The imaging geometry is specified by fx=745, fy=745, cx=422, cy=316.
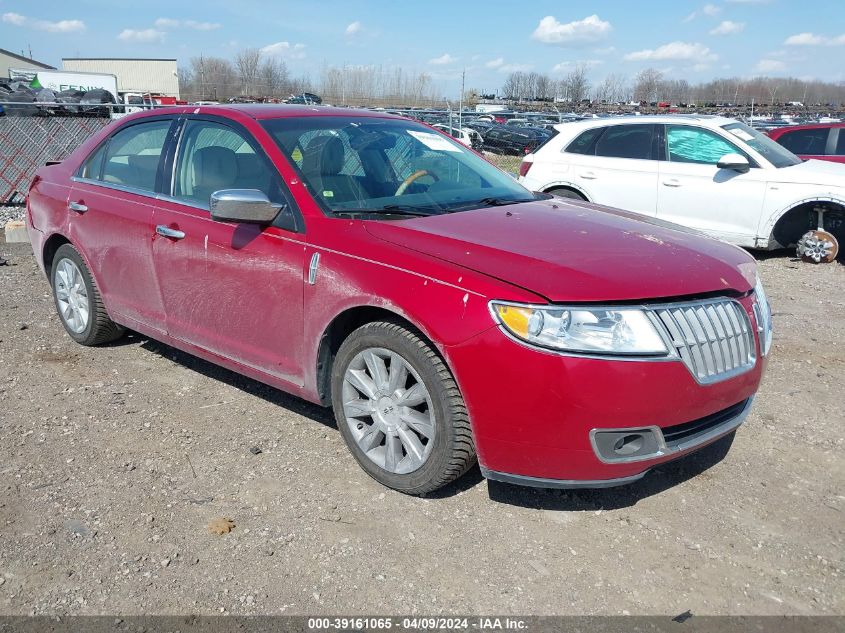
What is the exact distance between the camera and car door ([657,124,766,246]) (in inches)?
328

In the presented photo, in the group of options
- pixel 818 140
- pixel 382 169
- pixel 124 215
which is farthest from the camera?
pixel 818 140

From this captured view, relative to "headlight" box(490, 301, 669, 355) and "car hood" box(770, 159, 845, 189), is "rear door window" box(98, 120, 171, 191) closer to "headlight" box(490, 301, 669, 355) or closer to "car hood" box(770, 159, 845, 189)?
"headlight" box(490, 301, 669, 355)

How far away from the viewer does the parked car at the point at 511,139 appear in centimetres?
2492

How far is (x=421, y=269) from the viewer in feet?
10.1

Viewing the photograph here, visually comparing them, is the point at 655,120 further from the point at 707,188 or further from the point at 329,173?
the point at 329,173

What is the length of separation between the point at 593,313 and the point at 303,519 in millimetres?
1512

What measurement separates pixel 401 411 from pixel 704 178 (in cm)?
649

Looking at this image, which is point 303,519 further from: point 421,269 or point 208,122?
point 208,122

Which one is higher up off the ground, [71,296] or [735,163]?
[735,163]

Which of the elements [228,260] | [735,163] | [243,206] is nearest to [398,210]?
[243,206]

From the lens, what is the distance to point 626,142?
8.96 m

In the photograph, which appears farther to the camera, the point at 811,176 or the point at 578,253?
the point at 811,176

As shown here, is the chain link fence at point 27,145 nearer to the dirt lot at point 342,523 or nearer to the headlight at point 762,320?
the dirt lot at point 342,523

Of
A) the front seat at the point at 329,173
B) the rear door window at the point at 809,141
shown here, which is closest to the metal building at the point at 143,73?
the rear door window at the point at 809,141
